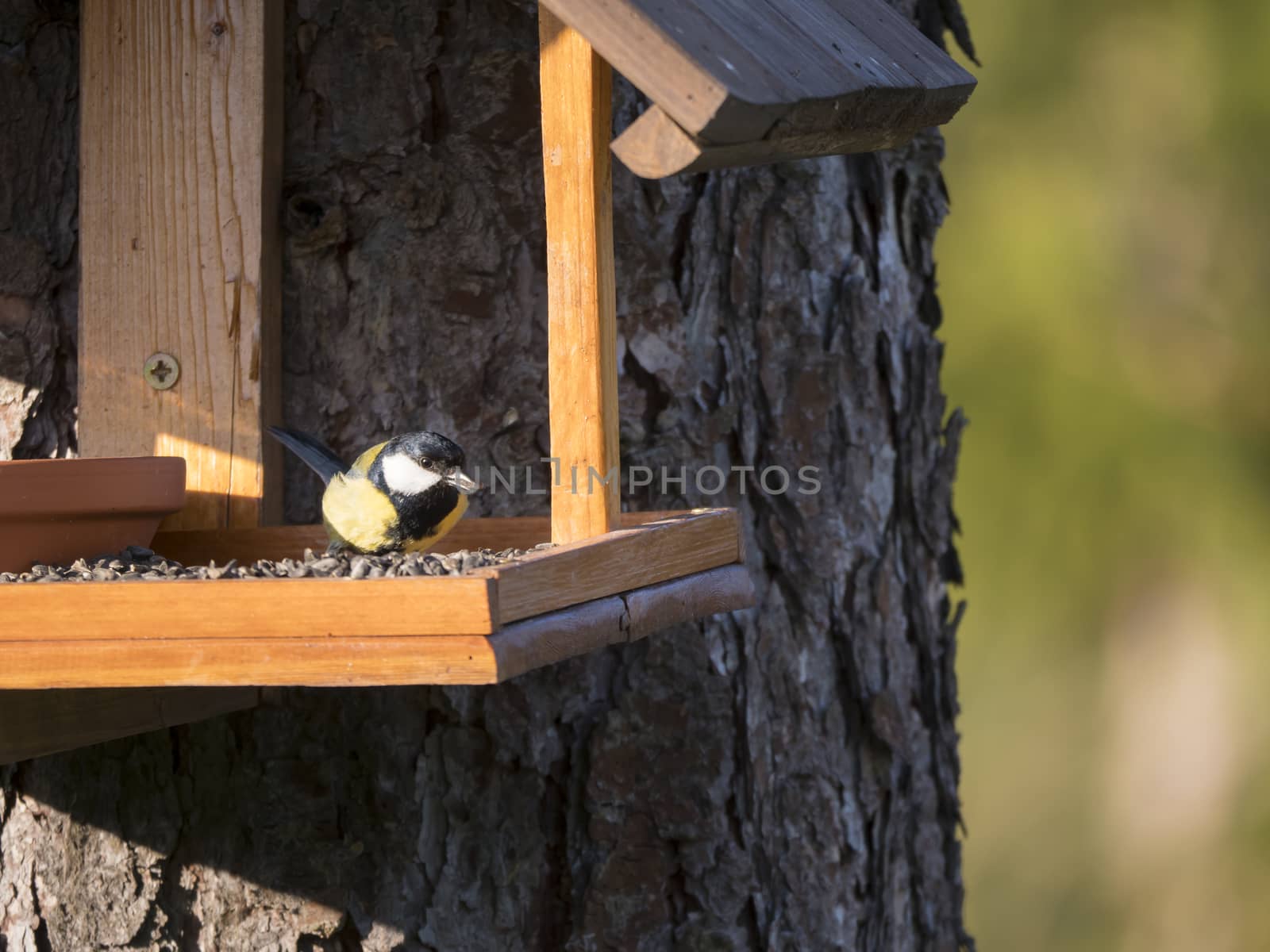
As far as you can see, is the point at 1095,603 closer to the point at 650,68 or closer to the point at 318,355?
the point at 318,355

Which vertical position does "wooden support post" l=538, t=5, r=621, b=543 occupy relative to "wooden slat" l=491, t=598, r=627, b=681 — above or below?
above

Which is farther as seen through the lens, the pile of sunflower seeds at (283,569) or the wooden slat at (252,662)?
the pile of sunflower seeds at (283,569)

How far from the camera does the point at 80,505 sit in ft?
6.48

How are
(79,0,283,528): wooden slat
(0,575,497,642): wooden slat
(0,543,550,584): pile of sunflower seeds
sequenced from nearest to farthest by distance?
(0,575,497,642): wooden slat < (0,543,550,584): pile of sunflower seeds < (79,0,283,528): wooden slat

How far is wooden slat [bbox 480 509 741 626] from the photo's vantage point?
1457 millimetres

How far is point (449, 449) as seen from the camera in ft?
6.39

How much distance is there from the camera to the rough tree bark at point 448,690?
7.41 ft

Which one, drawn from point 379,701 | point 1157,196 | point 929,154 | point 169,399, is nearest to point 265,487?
point 169,399

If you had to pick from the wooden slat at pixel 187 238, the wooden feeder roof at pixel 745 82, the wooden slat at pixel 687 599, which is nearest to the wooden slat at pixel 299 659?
the wooden slat at pixel 687 599

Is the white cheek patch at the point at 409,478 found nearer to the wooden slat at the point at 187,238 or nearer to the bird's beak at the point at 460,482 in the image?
the bird's beak at the point at 460,482

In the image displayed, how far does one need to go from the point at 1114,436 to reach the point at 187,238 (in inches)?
145

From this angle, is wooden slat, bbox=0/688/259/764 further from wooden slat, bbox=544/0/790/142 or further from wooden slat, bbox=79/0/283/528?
wooden slat, bbox=544/0/790/142

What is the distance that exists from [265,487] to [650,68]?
1.07 m

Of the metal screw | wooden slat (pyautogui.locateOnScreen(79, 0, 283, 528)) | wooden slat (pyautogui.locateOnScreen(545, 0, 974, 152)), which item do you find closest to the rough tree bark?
wooden slat (pyautogui.locateOnScreen(79, 0, 283, 528))
